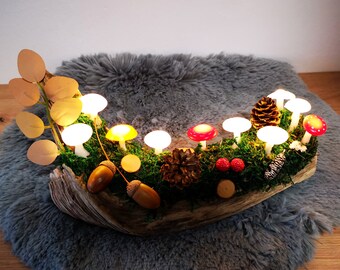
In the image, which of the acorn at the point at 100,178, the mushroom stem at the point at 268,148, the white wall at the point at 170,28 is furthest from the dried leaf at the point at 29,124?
the white wall at the point at 170,28

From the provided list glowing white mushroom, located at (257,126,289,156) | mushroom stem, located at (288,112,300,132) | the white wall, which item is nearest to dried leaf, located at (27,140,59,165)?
glowing white mushroom, located at (257,126,289,156)

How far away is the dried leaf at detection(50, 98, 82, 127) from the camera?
0.63 m

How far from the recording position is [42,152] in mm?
633

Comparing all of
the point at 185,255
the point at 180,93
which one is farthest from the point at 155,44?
the point at 185,255

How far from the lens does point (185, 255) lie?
0.69 m

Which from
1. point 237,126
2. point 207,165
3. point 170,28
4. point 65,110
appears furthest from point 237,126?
point 170,28

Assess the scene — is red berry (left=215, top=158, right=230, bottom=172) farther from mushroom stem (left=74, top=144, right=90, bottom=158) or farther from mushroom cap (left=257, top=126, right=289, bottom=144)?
mushroom stem (left=74, top=144, right=90, bottom=158)

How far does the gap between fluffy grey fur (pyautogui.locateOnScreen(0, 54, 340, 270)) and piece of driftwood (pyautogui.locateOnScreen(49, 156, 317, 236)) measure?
0.09 ft

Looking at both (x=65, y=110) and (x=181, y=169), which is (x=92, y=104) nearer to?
(x=65, y=110)

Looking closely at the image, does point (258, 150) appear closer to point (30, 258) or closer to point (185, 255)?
point (185, 255)

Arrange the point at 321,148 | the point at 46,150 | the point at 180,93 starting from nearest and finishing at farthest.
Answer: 1. the point at 46,150
2. the point at 321,148
3. the point at 180,93

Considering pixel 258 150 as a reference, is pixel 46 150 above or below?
above

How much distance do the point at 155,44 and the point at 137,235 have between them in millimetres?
741

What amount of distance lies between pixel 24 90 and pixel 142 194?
11.2 inches
